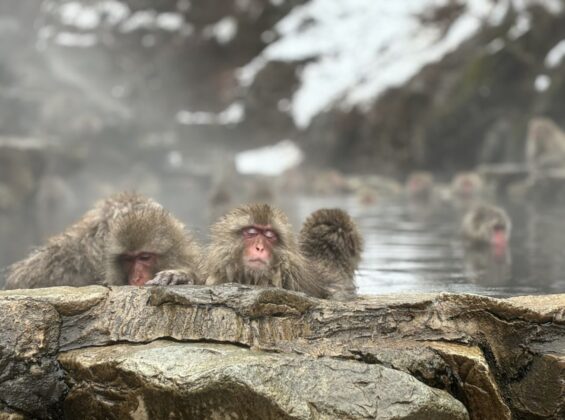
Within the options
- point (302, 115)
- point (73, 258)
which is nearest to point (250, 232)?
point (73, 258)

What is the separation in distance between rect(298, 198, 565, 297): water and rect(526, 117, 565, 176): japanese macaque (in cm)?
353

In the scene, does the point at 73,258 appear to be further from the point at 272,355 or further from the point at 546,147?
the point at 546,147

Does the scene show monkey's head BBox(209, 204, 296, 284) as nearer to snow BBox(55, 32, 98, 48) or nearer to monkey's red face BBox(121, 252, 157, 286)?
monkey's red face BBox(121, 252, 157, 286)

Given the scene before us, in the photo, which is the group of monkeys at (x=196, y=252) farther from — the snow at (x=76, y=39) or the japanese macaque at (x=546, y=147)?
the snow at (x=76, y=39)

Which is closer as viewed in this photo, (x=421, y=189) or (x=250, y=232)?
(x=250, y=232)

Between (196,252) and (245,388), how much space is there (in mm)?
1636

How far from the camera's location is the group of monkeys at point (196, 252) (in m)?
2.96

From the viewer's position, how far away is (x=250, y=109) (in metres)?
28.1

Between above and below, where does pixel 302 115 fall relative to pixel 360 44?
below

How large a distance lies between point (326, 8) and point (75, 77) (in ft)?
36.3

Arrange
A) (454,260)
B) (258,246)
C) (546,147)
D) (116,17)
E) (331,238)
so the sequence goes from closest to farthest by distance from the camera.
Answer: (258,246), (331,238), (454,260), (546,147), (116,17)

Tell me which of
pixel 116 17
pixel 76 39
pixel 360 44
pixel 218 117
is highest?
pixel 116 17

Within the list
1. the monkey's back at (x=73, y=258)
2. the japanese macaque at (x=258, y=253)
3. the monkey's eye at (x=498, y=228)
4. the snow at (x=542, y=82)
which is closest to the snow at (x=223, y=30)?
the snow at (x=542, y=82)

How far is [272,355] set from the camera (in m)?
2.31
